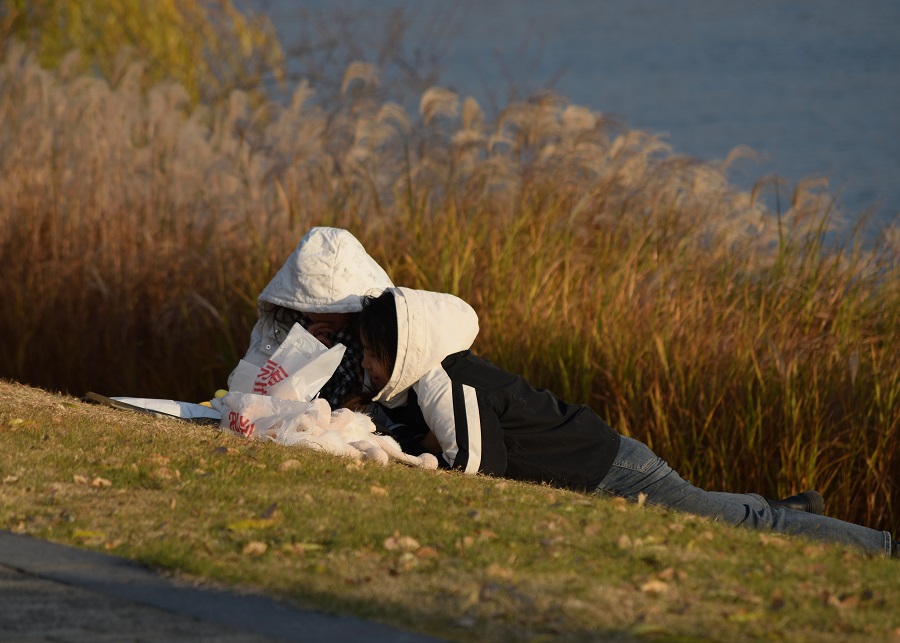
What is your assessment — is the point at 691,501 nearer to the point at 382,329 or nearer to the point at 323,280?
the point at 382,329

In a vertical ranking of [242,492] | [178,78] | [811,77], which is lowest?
[242,492]

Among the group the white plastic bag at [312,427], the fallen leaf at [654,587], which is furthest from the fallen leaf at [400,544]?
the white plastic bag at [312,427]

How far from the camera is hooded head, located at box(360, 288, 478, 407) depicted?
554 cm

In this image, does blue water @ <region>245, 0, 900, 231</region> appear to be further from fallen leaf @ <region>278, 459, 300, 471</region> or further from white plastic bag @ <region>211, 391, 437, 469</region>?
fallen leaf @ <region>278, 459, 300, 471</region>

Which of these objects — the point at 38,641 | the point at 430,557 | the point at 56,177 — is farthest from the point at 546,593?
the point at 56,177

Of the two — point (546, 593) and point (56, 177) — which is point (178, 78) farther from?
point (546, 593)

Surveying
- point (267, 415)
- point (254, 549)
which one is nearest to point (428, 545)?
point (254, 549)

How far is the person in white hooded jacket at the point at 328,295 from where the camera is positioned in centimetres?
636

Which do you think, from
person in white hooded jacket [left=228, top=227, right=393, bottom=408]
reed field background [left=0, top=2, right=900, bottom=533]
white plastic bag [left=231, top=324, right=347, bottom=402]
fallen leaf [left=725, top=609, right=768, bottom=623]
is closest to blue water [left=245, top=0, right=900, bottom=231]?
reed field background [left=0, top=2, right=900, bottom=533]

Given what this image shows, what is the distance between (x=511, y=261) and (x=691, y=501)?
302cm

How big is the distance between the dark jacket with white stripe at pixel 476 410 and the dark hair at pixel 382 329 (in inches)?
2.3

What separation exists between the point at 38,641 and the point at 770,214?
735cm

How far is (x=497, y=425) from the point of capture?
18.1 feet

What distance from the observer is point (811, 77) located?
131 feet
